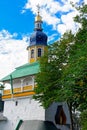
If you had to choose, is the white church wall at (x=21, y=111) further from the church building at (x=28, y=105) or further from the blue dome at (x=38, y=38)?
the blue dome at (x=38, y=38)

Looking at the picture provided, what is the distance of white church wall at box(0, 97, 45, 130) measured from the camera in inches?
1608

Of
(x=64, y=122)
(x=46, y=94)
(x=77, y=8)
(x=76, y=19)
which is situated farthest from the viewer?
(x=64, y=122)

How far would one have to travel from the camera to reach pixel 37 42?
47750 mm

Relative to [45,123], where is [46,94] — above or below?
above

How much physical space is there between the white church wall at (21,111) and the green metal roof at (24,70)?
2.91 meters

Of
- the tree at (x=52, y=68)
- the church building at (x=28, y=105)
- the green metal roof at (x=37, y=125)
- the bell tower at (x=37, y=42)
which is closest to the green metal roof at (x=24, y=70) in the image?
the church building at (x=28, y=105)

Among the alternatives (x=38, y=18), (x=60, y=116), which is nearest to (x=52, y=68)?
(x=60, y=116)

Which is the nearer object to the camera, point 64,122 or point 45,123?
point 45,123

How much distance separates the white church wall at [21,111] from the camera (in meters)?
40.8

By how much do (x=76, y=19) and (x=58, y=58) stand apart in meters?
9.53

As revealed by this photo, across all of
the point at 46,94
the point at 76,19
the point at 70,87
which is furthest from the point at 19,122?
the point at 70,87

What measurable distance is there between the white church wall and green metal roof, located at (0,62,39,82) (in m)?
2.91

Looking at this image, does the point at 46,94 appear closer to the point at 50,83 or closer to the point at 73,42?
the point at 50,83

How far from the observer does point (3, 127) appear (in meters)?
44.2
